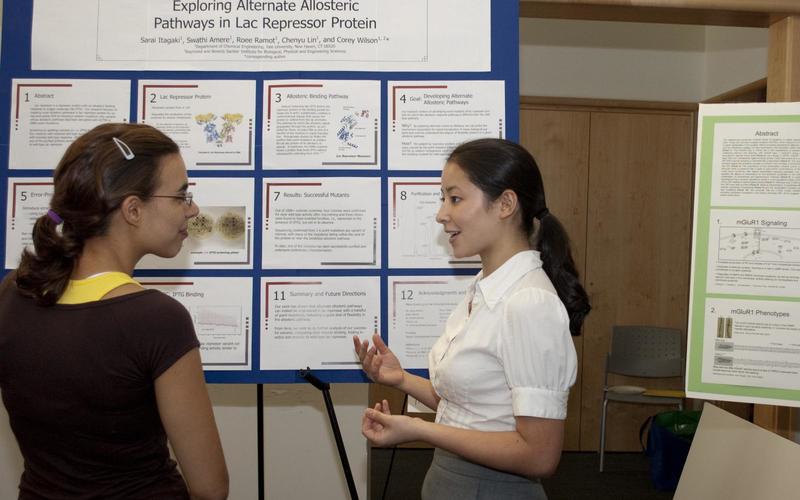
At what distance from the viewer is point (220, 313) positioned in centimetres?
226

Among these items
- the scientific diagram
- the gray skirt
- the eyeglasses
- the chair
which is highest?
the eyeglasses

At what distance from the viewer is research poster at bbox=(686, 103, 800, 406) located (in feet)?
6.90

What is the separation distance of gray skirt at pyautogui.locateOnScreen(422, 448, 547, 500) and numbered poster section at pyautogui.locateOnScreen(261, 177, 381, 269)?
83 centimetres

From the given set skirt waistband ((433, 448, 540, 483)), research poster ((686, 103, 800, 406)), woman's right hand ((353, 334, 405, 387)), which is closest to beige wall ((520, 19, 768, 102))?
research poster ((686, 103, 800, 406))

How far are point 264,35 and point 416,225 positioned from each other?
79 cm

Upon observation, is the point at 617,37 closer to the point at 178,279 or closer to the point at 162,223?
the point at 178,279

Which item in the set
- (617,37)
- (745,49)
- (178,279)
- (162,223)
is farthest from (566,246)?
(617,37)

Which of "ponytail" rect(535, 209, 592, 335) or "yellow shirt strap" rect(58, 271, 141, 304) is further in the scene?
"ponytail" rect(535, 209, 592, 335)

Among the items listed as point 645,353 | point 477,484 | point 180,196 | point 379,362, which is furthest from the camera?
point 645,353

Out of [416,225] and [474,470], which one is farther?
[416,225]

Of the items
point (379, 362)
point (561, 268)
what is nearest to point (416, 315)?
point (379, 362)

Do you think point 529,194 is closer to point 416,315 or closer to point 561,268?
point 561,268

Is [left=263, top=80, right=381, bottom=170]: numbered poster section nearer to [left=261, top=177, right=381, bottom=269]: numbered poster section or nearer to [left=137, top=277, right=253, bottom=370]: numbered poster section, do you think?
[left=261, top=177, right=381, bottom=269]: numbered poster section

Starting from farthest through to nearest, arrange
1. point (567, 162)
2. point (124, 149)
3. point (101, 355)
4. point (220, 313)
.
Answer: point (567, 162) → point (220, 313) → point (124, 149) → point (101, 355)
